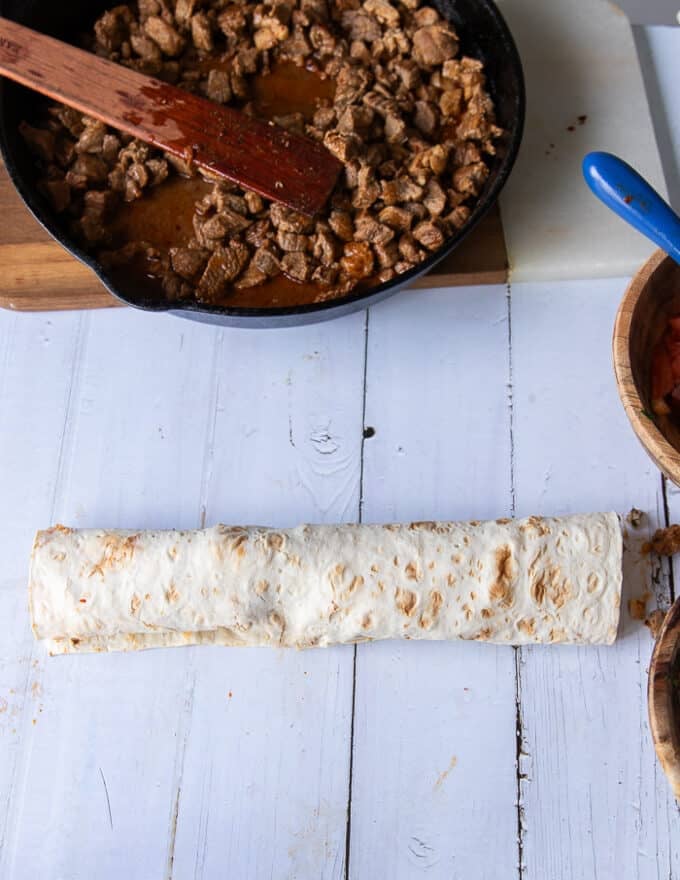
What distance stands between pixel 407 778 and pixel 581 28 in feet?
7.15

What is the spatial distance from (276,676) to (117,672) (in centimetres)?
37

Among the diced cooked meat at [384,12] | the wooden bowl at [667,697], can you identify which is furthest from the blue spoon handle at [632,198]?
the diced cooked meat at [384,12]

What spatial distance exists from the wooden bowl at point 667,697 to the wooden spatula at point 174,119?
1.31 m

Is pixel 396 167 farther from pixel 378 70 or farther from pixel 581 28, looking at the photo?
pixel 581 28

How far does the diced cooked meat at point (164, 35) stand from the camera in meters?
2.70

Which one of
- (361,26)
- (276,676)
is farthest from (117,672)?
(361,26)

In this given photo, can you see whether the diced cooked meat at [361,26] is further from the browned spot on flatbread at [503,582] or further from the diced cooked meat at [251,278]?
the browned spot on flatbread at [503,582]

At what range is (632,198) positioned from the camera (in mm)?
1838

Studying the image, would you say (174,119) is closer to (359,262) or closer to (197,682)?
(359,262)

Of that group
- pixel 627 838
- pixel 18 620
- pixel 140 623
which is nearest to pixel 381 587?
pixel 140 623

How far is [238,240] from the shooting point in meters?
2.50

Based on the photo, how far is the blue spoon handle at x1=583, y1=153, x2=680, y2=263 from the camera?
72.1 inches

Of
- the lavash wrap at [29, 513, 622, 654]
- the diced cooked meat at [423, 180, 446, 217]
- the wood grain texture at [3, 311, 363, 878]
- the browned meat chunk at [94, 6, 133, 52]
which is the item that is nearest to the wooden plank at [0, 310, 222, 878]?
the wood grain texture at [3, 311, 363, 878]

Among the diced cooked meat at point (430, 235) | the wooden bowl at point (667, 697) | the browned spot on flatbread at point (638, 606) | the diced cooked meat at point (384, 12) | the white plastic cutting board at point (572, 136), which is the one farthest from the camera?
the diced cooked meat at point (384, 12)
